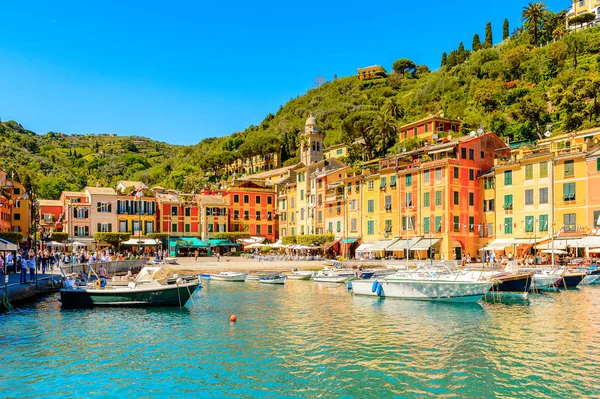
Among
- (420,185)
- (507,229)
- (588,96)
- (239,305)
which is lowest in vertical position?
(239,305)

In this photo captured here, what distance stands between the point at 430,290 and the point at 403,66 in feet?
517

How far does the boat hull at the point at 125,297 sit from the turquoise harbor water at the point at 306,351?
91 centimetres

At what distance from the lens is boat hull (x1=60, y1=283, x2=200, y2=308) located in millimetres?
32219

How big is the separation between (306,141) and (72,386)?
8942 centimetres

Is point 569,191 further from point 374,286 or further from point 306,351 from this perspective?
point 306,351

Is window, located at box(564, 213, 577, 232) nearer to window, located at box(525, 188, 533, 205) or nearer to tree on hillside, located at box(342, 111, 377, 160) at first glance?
window, located at box(525, 188, 533, 205)

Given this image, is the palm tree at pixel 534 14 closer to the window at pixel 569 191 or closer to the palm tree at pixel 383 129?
the palm tree at pixel 383 129

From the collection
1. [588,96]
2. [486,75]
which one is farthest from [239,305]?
[486,75]

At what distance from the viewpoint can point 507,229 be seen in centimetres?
5838

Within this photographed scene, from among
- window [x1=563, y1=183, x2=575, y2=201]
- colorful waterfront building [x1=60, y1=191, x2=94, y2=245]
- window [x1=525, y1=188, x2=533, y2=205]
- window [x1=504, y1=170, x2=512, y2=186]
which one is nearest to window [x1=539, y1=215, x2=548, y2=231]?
window [x1=525, y1=188, x2=533, y2=205]

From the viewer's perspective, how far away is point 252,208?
91.0 metres

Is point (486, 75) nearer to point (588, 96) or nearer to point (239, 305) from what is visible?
point (588, 96)

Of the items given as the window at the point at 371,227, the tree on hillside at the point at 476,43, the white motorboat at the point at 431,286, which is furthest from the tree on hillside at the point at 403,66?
the white motorboat at the point at 431,286

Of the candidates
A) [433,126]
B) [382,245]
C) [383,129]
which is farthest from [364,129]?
[382,245]
